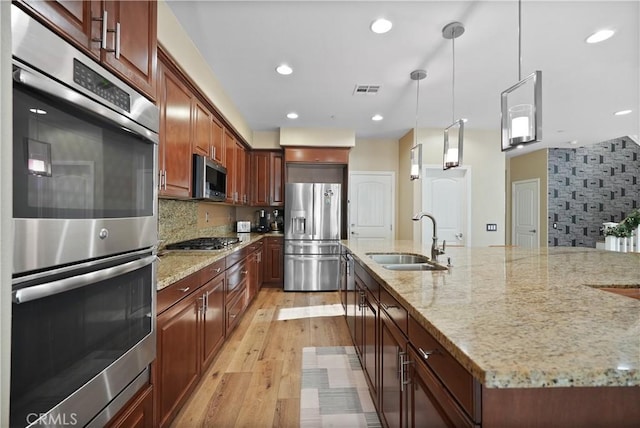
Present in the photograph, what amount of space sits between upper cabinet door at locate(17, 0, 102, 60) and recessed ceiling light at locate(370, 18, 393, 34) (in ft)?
5.94

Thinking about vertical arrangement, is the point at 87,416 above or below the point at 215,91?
below

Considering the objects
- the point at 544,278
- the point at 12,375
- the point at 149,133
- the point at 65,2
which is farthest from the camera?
the point at 544,278

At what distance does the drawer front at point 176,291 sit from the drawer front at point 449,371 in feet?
3.93

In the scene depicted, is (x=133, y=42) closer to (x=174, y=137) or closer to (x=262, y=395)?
(x=174, y=137)

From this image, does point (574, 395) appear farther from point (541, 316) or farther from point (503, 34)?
point (503, 34)

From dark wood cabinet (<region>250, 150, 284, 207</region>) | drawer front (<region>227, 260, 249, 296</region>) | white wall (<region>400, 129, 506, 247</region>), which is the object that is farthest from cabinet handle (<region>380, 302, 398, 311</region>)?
dark wood cabinet (<region>250, 150, 284, 207</region>)

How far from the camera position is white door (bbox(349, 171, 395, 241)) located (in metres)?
5.45

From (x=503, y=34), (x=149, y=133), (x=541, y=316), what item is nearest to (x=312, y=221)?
(x=503, y=34)

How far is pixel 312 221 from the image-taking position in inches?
188

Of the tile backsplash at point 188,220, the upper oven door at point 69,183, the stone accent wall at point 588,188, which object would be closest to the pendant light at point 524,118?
the upper oven door at point 69,183

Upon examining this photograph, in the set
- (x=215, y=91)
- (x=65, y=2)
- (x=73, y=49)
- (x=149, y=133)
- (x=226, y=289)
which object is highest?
(x=215, y=91)

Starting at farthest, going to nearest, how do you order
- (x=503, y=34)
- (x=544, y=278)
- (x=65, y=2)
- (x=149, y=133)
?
(x=503, y=34), (x=544, y=278), (x=149, y=133), (x=65, y=2)

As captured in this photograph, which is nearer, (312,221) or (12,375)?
(12,375)

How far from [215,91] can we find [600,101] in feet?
15.6
